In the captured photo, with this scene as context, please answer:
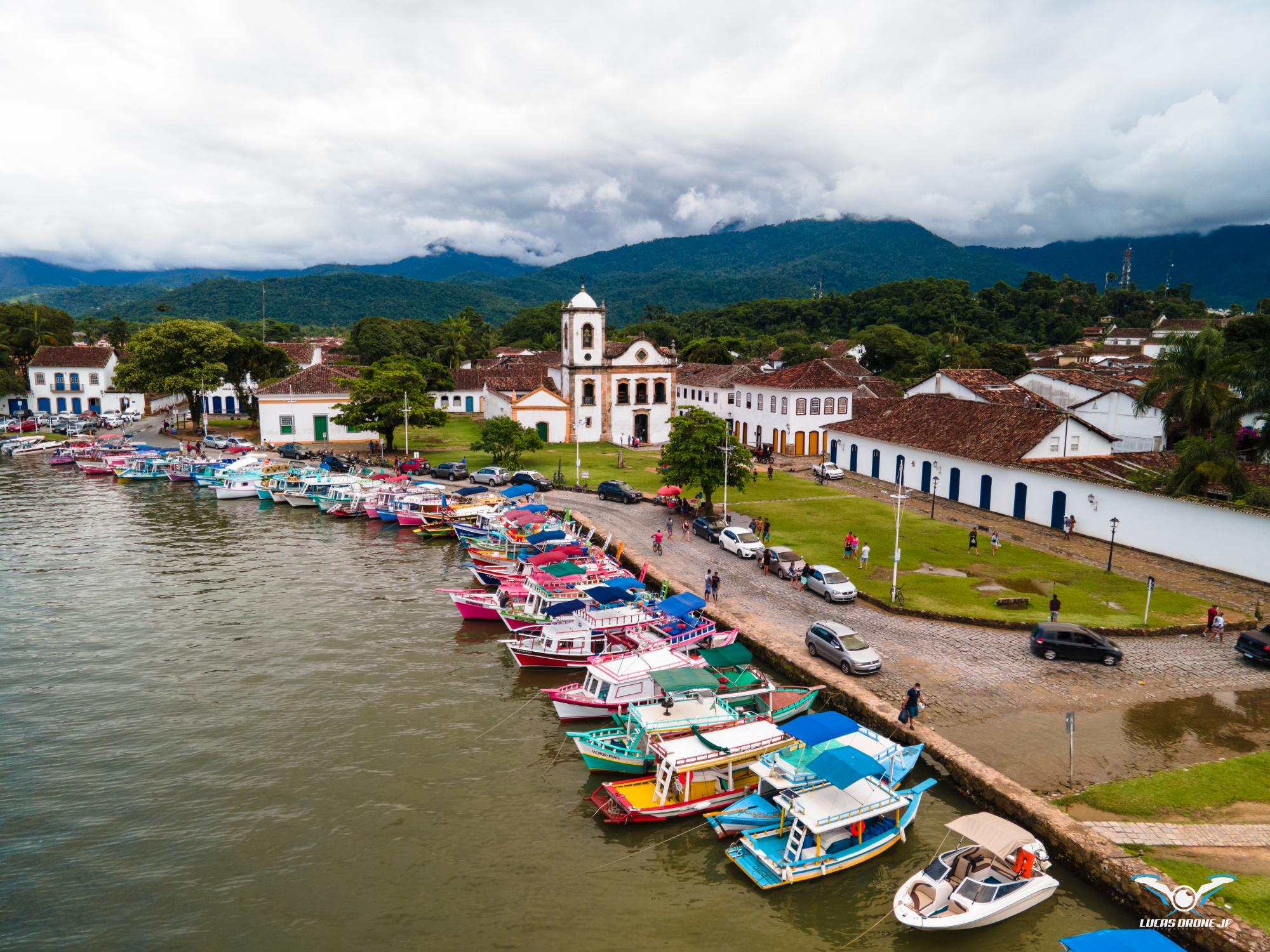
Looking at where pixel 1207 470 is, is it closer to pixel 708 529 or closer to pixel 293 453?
pixel 708 529

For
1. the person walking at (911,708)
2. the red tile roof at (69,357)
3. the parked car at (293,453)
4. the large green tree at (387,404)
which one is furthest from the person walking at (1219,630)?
the red tile roof at (69,357)

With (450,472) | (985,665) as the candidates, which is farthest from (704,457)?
(450,472)

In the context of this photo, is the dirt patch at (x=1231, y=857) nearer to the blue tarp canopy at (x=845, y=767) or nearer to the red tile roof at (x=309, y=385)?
the blue tarp canopy at (x=845, y=767)

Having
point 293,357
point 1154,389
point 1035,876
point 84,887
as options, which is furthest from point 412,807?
point 293,357

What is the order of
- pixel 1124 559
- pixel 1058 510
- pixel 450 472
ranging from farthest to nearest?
pixel 450 472, pixel 1058 510, pixel 1124 559

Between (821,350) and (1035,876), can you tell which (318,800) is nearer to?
(1035,876)
